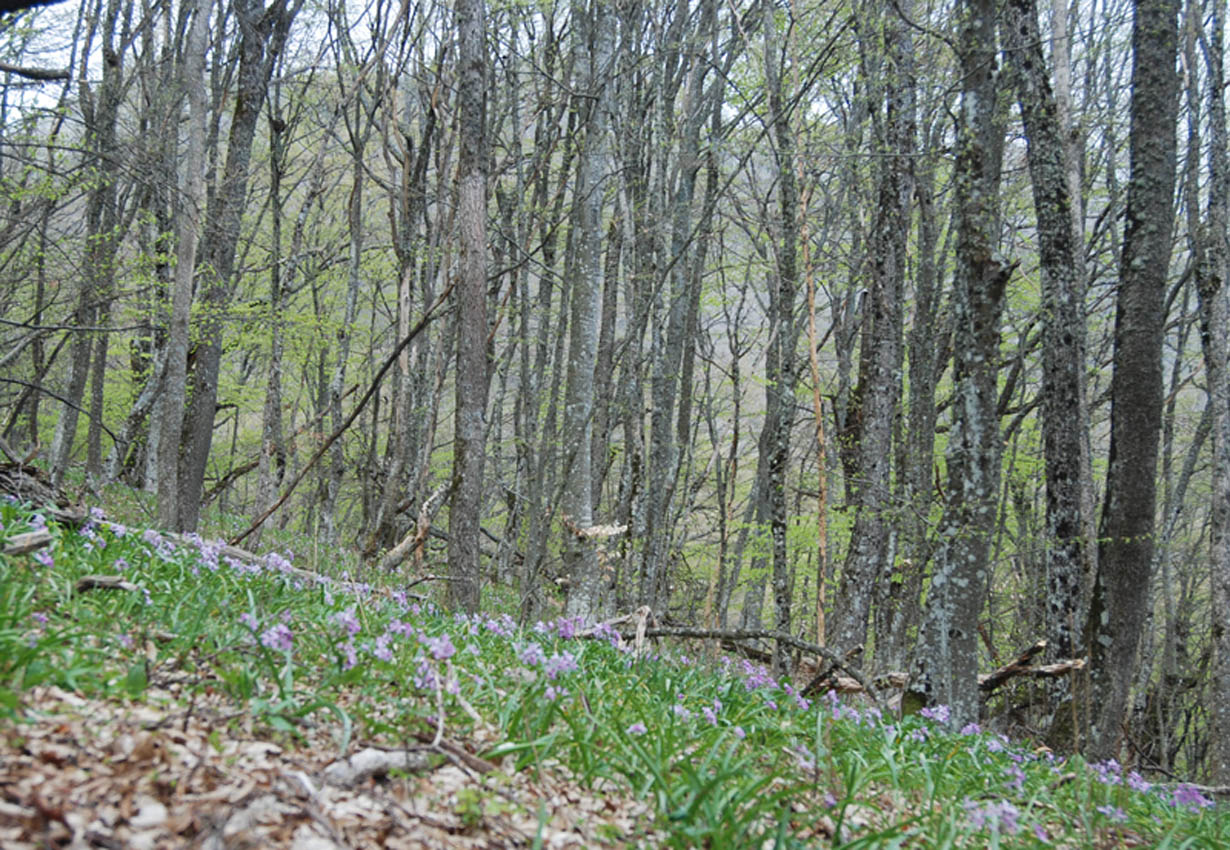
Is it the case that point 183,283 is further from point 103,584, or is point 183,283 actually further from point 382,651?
point 382,651

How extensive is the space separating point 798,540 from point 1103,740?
214 inches

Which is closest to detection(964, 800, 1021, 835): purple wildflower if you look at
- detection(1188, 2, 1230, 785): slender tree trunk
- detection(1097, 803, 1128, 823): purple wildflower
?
detection(1097, 803, 1128, 823): purple wildflower

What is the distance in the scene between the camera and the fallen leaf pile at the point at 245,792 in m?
1.54

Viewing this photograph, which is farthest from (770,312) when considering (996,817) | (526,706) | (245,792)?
(245,792)

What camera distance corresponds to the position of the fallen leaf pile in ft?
5.04

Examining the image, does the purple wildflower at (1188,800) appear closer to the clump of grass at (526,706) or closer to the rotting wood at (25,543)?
the clump of grass at (526,706)

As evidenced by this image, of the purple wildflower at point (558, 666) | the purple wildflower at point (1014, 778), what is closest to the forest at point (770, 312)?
the purple wildflower at point (1014, 778)

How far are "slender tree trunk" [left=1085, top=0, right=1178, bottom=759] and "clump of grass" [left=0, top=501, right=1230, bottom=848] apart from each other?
185 centimetres

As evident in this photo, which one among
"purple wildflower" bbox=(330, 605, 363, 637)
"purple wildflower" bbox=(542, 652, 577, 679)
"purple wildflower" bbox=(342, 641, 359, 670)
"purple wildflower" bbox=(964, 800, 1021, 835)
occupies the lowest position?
"purple wildflower" bbox=(964, 800, 1021, 835)

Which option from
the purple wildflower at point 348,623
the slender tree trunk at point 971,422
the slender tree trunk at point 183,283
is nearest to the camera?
the purple wildflower at point 348,623

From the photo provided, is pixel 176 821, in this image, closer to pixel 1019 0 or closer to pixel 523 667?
pixel 523 667

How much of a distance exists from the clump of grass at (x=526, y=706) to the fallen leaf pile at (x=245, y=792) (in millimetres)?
73

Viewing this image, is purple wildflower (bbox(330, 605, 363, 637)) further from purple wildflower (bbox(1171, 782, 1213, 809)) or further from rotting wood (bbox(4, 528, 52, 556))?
purple wildflower (bbox(1171, 782, 1213, 809))

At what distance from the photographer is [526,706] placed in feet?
8.48
